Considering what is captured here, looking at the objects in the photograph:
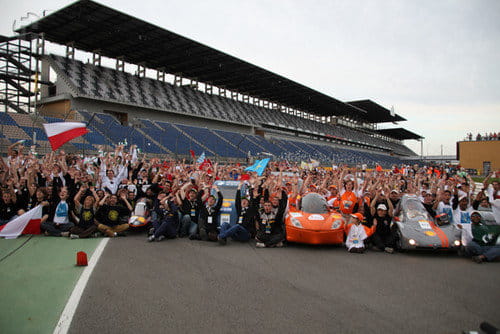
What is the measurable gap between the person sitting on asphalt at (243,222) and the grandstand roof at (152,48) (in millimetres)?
27233

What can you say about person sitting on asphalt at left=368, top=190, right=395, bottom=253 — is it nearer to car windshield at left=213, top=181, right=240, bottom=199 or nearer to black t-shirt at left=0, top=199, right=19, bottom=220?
car windshield at left=213, top=181, right=240, bottom=199

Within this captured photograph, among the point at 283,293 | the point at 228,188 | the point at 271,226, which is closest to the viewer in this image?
the point at 283,293

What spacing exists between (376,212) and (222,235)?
3.82 metres

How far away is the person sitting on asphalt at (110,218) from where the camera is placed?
9.38 metres

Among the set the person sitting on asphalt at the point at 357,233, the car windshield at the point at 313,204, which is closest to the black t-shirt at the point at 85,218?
the car windshield at the point at 313,204

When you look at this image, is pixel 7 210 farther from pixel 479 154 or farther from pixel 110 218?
pixel 479 154

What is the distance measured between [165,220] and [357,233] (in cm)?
477

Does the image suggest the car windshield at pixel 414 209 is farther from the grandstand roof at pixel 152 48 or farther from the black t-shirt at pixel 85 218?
the grandstand roof at pixel 152 48

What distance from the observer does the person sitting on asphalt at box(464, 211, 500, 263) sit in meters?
7.46

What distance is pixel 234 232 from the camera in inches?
355

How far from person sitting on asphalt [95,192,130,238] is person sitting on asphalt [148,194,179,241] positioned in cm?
89

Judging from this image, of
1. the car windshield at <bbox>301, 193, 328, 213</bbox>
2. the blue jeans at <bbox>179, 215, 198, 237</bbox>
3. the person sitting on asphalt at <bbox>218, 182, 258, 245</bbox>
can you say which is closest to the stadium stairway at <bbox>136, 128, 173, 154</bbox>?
the blue jeans at <bbox>179, 215, 198, 237</bbox>

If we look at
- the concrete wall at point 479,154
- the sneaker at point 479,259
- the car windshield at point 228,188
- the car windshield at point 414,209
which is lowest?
the sneaker at point 479,259

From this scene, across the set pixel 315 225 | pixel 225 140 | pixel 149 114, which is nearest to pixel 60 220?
pixel 315 225
